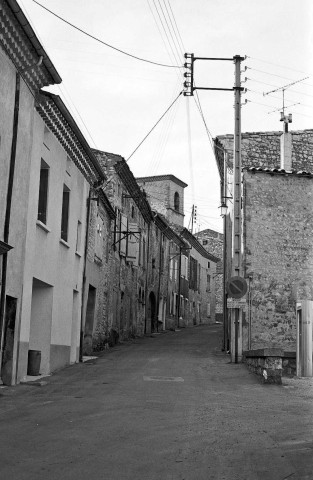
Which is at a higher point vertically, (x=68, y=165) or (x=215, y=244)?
(x=215, y=244)

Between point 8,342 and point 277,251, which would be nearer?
point 8,342

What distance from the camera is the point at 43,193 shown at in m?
15.0

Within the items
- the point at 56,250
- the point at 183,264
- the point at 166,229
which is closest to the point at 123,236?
the point at 56,250

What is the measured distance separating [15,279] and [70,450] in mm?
6293

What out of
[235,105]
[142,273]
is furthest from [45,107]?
[142,273]

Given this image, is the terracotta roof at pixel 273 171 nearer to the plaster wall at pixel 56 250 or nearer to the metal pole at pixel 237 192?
the metal pole at pixel 237 192

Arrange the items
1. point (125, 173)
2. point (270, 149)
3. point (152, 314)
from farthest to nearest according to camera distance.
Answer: point (152, 314) < point (125, 173) < point (270, 149)

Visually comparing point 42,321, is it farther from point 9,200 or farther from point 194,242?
point 194,242

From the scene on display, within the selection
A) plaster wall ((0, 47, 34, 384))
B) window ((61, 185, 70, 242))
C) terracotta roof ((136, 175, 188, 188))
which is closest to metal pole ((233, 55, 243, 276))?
window ((61, 185, 70, 242))

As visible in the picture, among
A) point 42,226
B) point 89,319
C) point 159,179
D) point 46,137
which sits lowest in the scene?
point 89,319

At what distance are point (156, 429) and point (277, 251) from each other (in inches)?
630

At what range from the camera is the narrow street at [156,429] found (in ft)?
19.3

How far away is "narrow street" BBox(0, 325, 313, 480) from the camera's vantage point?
19.3 feet

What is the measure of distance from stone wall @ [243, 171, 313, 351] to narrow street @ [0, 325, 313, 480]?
310 inches
